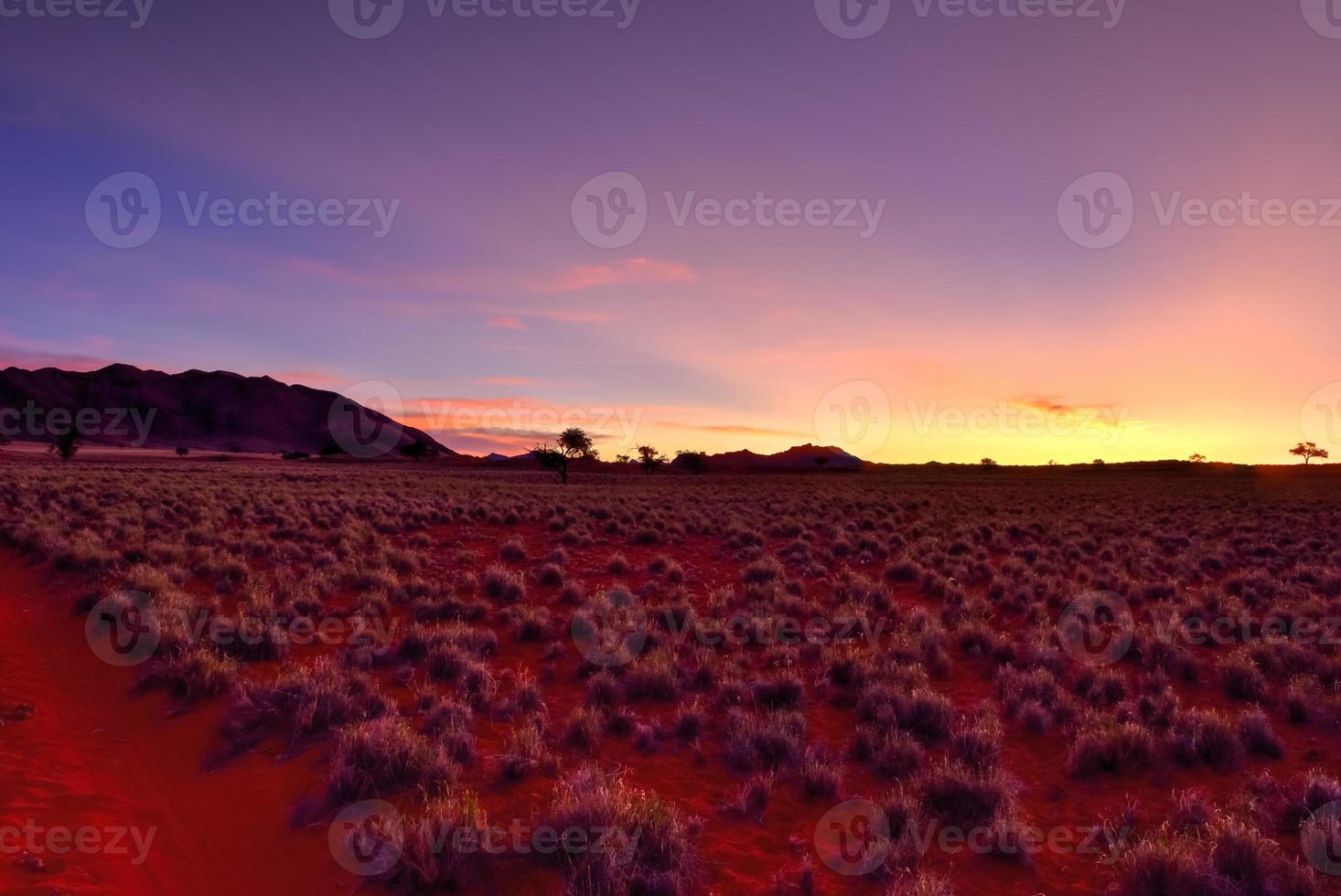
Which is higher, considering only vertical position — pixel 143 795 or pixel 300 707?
pixel 300 707

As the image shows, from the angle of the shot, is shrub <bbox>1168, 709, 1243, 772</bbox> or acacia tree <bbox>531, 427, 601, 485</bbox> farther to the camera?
acacia tree <bbox>531, 427, 601, 485</bbox>

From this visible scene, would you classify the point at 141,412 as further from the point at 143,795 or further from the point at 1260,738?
the point at 1260,738

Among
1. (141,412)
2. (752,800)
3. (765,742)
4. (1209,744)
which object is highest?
(141,412)

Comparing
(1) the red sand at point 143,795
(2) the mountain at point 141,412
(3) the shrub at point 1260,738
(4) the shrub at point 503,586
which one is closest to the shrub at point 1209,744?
(3) the shrub at point 1260,738

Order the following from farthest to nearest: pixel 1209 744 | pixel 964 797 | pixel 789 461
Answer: pixel 789 461 < pixel 1209 744 < pixel 964 797

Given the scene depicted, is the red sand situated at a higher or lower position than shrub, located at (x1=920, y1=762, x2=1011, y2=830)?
lower

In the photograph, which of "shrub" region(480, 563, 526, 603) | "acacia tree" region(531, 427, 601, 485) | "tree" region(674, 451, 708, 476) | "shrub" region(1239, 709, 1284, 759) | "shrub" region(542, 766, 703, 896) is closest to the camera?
"shrub" region(542, 766, 703, 896)

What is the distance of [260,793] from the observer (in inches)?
217

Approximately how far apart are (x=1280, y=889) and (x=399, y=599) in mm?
11468

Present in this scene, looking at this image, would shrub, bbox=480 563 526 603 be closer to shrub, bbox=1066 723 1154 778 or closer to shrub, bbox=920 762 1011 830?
shrub, bbox=920 762 1011 830

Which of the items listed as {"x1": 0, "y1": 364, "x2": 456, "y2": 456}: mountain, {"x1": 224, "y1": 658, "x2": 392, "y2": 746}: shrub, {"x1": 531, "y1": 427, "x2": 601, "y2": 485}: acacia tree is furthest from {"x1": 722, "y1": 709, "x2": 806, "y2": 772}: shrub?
{"x1": 0, "y1": 364, "x2": 456, "y2": 456}: mountain

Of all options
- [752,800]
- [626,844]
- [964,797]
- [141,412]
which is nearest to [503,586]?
[752,800]

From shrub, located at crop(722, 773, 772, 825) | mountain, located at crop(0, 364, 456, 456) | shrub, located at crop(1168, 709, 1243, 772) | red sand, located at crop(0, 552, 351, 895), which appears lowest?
red sand, located at crop(0, 552, 351, 895)

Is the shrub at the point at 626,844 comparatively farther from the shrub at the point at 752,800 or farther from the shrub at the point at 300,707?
the shrub at the point at 300,707
